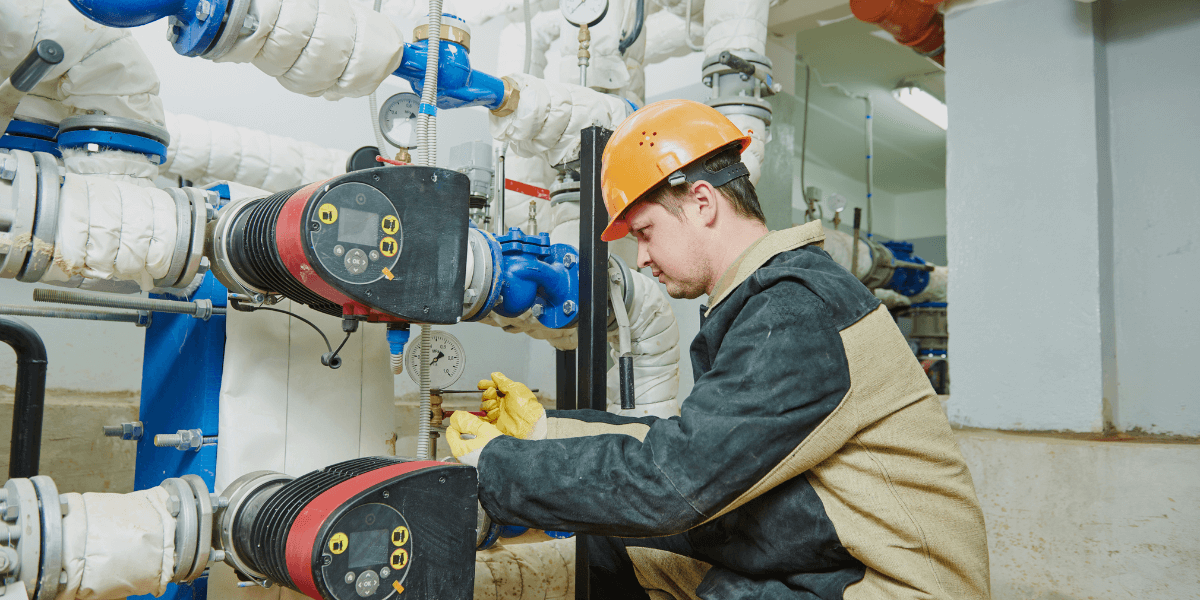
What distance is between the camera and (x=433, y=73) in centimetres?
114

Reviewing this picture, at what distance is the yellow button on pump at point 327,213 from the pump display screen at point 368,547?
0.37 meters

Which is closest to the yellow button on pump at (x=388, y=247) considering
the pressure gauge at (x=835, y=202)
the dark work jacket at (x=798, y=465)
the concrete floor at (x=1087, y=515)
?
the dark work jacket at (x=798, y=465)

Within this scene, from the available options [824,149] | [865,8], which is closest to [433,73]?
[865,8]

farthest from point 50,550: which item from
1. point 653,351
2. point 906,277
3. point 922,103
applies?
point 922,103

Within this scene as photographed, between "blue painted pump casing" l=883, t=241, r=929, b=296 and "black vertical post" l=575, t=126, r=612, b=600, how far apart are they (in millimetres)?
2939

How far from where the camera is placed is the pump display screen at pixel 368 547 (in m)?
0.84

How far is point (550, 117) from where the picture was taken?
6.59 ft

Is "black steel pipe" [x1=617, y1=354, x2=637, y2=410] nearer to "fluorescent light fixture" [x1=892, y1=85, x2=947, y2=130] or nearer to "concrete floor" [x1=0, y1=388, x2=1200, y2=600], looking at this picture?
"concrete floor" [x1=0, y1=388, x2=1200, y2=600]

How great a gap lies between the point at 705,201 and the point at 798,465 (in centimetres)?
42

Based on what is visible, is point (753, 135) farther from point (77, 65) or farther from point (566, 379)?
point (77, 65)

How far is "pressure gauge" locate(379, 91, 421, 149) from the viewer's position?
1.73 meters

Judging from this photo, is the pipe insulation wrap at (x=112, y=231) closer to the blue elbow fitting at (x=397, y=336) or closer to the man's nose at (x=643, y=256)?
the blue elbow fitting at (x=397, y=336)

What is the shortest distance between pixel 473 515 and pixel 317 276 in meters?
0.35

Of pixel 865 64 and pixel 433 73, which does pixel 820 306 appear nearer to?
pixel 433 73
